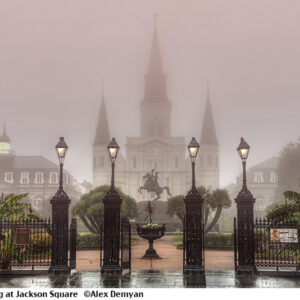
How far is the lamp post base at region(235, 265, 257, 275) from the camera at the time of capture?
1452 centimetres

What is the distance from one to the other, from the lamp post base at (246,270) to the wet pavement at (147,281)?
0.27 metres

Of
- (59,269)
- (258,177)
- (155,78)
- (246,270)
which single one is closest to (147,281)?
(59,269)

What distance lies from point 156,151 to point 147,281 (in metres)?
83.3

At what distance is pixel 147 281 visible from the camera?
1310 centimetres

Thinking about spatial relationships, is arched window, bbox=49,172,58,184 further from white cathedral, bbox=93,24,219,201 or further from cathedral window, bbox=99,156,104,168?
cathedral window, bbox=99,156,104,168

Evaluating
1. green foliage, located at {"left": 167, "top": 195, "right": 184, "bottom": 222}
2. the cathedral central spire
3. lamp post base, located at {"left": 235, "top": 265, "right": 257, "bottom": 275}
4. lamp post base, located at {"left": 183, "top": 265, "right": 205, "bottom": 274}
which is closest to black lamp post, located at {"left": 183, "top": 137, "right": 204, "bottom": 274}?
lamp post base, located at {"left": 183, "top": 265, "right": 205, "bottom": 274}

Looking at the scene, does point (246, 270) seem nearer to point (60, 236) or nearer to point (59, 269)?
point (59, 269)

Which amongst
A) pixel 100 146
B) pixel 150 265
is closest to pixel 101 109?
pixel 100 146

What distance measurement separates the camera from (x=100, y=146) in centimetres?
9944

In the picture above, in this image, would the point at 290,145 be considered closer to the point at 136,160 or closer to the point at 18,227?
the point at 136,160

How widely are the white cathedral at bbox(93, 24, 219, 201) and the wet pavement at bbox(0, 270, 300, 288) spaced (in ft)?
248

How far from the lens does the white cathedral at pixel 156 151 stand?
3770 inches

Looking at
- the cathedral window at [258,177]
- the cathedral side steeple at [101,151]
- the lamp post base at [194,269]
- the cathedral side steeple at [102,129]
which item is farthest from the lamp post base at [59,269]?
the cathedral window at [258,177]

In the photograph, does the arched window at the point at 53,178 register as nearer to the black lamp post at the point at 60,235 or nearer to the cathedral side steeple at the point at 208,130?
the cathedral side steeple at the point at 208,130
